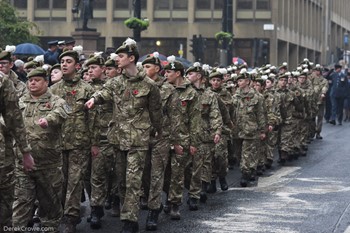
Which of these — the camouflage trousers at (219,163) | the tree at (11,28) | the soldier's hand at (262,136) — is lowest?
the camouflage trousers at (219,163)

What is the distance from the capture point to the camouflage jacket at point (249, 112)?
15.4 metres

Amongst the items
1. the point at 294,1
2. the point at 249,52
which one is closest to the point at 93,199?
the point at 249,52

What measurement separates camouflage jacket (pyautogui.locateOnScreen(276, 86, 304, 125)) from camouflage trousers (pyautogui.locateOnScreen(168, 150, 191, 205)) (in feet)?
25.8

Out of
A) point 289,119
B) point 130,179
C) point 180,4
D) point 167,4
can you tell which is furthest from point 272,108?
point 167,4

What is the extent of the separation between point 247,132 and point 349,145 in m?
8.20

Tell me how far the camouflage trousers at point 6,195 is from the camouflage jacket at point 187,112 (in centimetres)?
414

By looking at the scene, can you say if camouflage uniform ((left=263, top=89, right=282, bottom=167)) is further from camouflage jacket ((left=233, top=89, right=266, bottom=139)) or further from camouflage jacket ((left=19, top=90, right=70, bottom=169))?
camouflage jacket ((left=19, top=90, right=70, bottom=169))

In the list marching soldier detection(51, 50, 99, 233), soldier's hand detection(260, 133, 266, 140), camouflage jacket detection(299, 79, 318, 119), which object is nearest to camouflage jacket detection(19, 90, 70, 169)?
marching soldier detection(51, 50, 99, 233)

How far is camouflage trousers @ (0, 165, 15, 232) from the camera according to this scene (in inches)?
311

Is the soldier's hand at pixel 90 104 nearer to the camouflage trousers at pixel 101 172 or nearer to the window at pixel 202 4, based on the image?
the camouflage trousers at pixel 101 172

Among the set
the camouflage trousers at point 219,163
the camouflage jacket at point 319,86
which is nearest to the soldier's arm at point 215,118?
the camouflage trousers at point 219,163

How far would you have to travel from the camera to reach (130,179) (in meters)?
10.0

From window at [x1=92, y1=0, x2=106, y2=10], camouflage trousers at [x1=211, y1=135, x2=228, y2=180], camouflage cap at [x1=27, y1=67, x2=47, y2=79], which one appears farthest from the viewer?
window at [x1=92, y1=0, x2=106, y2=10]

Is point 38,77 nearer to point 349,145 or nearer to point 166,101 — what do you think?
point 166,101
